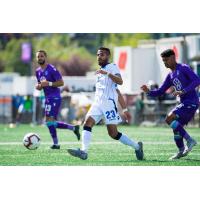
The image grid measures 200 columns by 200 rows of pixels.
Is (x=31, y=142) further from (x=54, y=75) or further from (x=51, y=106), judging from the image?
(x=54, y=75)

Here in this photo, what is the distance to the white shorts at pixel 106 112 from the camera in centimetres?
1347

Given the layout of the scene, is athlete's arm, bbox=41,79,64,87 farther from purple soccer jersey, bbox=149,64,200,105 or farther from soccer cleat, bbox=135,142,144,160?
soccer cleat, bbox=135,142,144,160

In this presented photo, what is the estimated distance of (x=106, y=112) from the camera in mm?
13500

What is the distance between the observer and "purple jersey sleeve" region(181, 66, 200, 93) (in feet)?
45.1

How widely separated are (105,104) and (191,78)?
139 cm

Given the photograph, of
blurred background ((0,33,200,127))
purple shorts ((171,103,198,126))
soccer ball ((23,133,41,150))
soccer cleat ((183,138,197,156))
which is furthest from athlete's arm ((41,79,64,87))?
blurred background ((0,33,200,127))

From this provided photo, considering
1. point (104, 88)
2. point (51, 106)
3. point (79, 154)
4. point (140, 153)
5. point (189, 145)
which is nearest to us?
point (79, 154)

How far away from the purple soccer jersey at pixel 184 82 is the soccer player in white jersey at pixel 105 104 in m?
0.80

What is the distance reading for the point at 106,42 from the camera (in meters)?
52.2

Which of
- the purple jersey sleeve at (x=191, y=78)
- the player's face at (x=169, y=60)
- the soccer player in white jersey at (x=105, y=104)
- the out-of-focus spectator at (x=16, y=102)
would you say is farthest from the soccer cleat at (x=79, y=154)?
the out-of-focus spectator at (x=16, y=102)

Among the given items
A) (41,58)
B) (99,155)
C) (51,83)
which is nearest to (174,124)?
(99,155)

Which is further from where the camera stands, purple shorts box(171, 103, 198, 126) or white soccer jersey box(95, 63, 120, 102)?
purple shorts box(171, 103, 198, 126)

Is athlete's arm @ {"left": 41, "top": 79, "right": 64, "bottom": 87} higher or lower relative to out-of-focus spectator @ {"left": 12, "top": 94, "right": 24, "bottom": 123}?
higher
